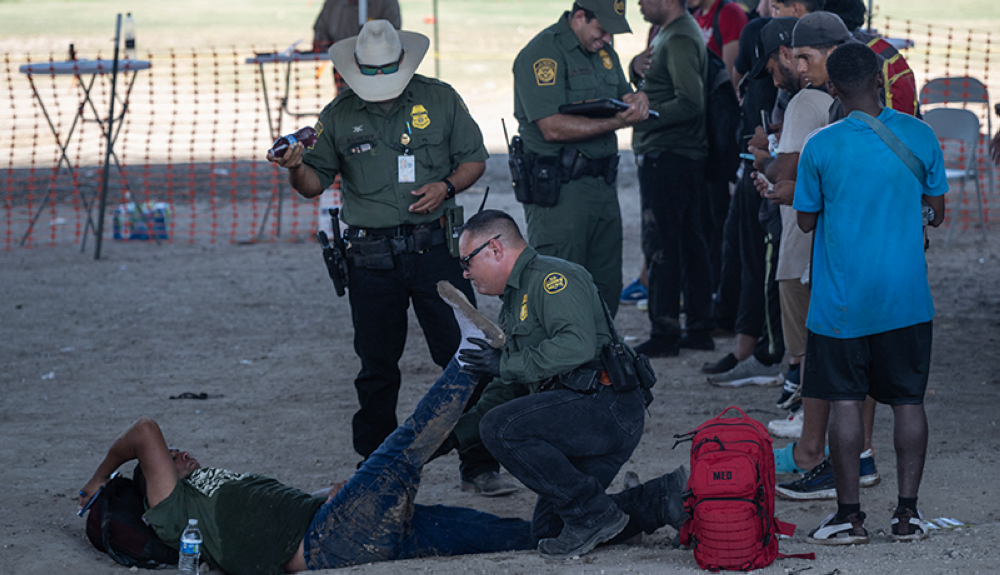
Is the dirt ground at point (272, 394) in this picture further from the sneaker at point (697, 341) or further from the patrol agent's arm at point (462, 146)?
the patrol agent's arm at point (462, 146)

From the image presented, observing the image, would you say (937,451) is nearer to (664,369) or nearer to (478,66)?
(664,369)

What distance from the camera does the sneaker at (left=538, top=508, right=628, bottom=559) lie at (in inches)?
145

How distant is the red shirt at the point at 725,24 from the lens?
7.29 metres

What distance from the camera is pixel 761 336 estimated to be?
620cm

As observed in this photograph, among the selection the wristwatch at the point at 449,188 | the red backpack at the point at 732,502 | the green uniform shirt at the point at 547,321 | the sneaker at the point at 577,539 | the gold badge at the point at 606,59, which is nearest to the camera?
the red backpack at the point at 732,502

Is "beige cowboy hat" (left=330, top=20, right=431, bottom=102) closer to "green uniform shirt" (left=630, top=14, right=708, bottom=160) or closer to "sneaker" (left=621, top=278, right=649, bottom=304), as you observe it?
"green uniform shirt" (left=630, top=14, right=708, bottom=160)

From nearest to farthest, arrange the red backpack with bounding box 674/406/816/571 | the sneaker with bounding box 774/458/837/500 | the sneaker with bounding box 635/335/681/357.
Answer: the red backpack with bounding box 674/406/816/571 < the sneaker with bounding box 774/458/837/500 < the sneaker with bounding box 635/335/681/357

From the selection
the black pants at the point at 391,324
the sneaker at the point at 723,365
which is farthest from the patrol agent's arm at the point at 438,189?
the sneaker at the point at 723,365

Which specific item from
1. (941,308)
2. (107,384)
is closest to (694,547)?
(107,384)

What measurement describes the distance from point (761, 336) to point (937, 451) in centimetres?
149

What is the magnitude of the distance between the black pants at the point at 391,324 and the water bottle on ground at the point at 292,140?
658 mm

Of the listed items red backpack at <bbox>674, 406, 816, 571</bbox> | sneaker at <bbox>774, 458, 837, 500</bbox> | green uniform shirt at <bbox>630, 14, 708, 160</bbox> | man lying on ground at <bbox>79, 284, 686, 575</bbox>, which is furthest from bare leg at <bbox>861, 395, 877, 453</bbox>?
green uniform shirt at <bbox>630, 14, 708, 160</bbox>

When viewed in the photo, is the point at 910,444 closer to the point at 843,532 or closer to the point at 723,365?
the point at 843,532

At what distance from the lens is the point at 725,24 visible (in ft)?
24.0
